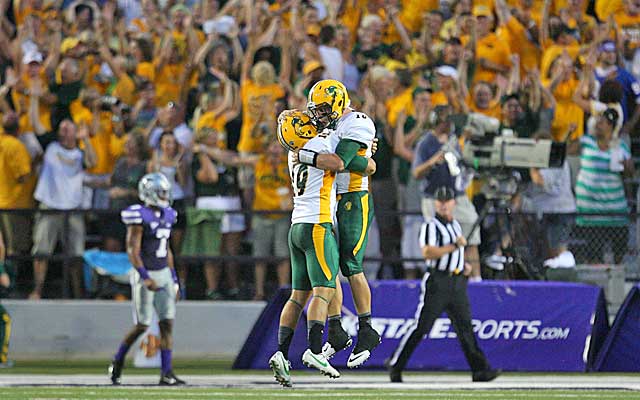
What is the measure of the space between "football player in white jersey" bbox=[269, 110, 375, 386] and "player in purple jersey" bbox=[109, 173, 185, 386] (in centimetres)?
300

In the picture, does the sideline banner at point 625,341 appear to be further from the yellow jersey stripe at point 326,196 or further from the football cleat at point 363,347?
the yellow jersey stripe at point 326,196

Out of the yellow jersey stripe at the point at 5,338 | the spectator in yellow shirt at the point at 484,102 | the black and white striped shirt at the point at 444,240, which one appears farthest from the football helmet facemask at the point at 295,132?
the spectator in yellow shirt at the point at 484,102

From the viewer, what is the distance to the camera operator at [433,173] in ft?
44.4

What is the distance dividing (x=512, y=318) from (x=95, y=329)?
4.84m

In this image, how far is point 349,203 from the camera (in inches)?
380

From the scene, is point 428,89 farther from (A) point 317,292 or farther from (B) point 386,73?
(A) point 317,292

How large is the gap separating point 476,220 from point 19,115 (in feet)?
17.8

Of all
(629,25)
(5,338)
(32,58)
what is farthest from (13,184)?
(629,25)

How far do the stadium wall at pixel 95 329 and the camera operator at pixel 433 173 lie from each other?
273 centimetres

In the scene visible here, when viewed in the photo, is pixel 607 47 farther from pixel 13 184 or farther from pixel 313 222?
pixel 313 222

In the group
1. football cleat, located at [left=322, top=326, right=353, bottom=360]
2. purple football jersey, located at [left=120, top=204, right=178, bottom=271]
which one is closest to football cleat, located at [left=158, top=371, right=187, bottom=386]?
purple football jersey, located at [left=120, top=204, right=178, bottom=271]

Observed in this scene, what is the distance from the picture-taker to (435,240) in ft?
39.2

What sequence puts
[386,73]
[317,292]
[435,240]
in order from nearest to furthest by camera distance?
[317,292], [435,240], [386,73]

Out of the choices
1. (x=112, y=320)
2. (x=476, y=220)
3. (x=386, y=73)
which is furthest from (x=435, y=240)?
(x=112, y=320)
